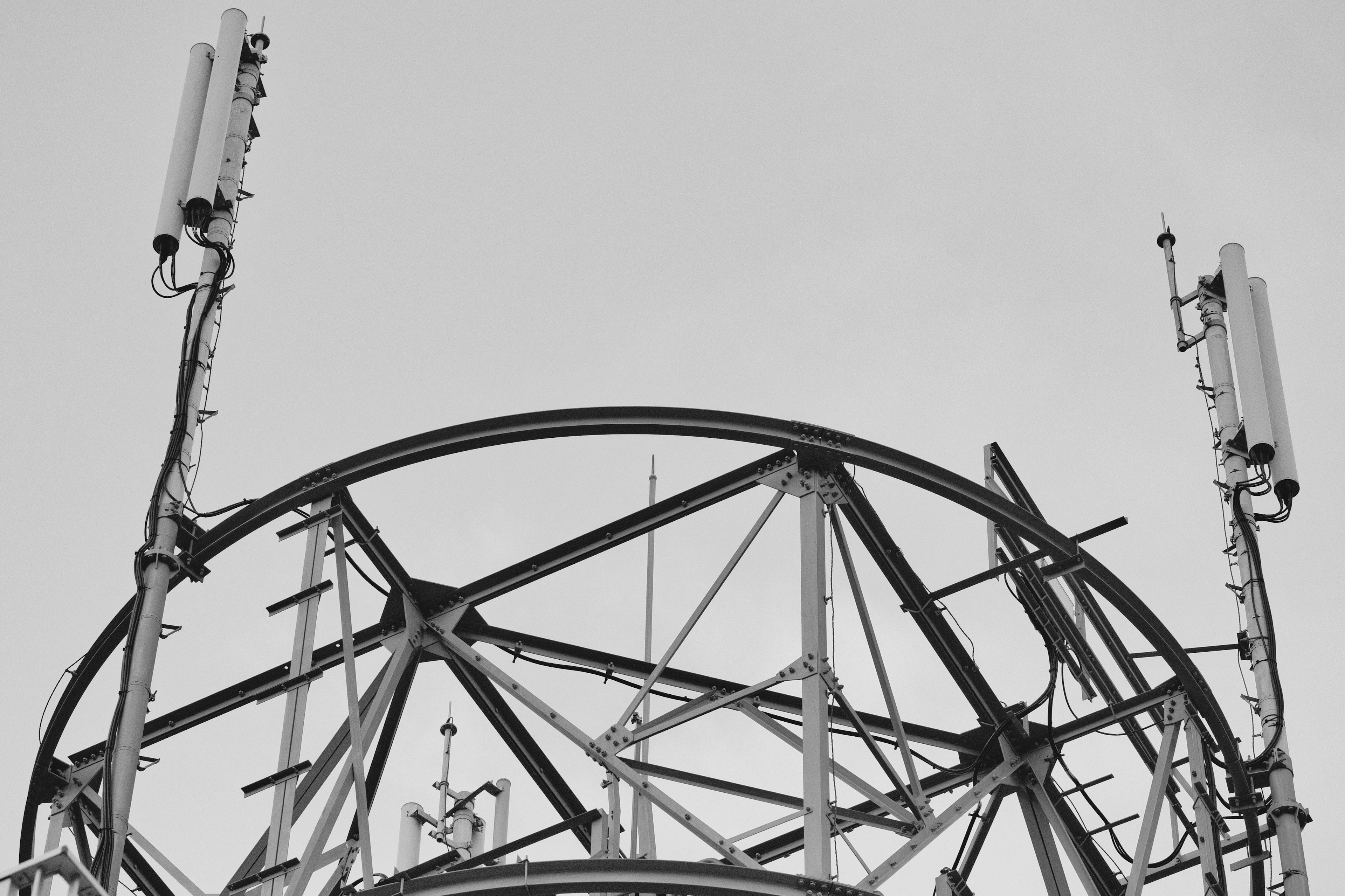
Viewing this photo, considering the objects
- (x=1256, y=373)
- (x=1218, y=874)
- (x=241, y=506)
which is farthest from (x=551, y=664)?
(x=1256, y=373)

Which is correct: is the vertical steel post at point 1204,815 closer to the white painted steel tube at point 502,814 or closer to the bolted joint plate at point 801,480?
the bolted joint plate at point 801,480

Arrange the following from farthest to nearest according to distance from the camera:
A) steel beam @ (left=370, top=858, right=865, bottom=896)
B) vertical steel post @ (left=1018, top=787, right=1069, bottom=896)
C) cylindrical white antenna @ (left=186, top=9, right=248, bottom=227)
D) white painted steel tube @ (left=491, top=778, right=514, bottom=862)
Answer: white painted steel tube @ (left=491, top=778, right=514, bottom=862), vertical steel post @ (left=1018, top=787, right=1069, bottom=896), cylindrical white antenna @ (left=186, top=9, right=248, bottom=227), steel beam @ (left=370, top=858, right=865, bottom=896)

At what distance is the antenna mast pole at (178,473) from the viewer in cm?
1521

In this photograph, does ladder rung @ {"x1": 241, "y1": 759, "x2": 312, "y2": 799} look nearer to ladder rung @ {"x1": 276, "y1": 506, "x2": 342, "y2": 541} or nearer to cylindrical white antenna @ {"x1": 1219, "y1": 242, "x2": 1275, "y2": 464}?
ladder rung @ {"x1": 276, "y1": 506, "x2": 342, "y2": 541}

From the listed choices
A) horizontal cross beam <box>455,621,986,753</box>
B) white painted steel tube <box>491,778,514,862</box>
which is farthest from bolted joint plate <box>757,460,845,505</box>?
white painted steel tube <box>491,778,514,862</box>

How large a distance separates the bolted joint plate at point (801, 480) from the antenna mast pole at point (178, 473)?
5763mm

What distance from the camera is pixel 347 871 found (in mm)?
17750

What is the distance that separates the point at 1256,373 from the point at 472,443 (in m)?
10.3

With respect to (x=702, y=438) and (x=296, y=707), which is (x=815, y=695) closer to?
(x=702, y=438)

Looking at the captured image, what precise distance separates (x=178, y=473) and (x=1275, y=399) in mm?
13542

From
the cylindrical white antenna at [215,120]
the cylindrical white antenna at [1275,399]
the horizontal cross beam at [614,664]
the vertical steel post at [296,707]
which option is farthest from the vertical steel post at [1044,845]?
the cylindrical white antenna at [215,120]

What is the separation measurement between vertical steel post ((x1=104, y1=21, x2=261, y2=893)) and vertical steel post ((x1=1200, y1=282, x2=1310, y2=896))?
37.7 feet

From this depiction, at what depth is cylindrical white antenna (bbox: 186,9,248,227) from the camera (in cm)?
1806

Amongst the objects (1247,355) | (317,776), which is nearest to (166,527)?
(317,776)
